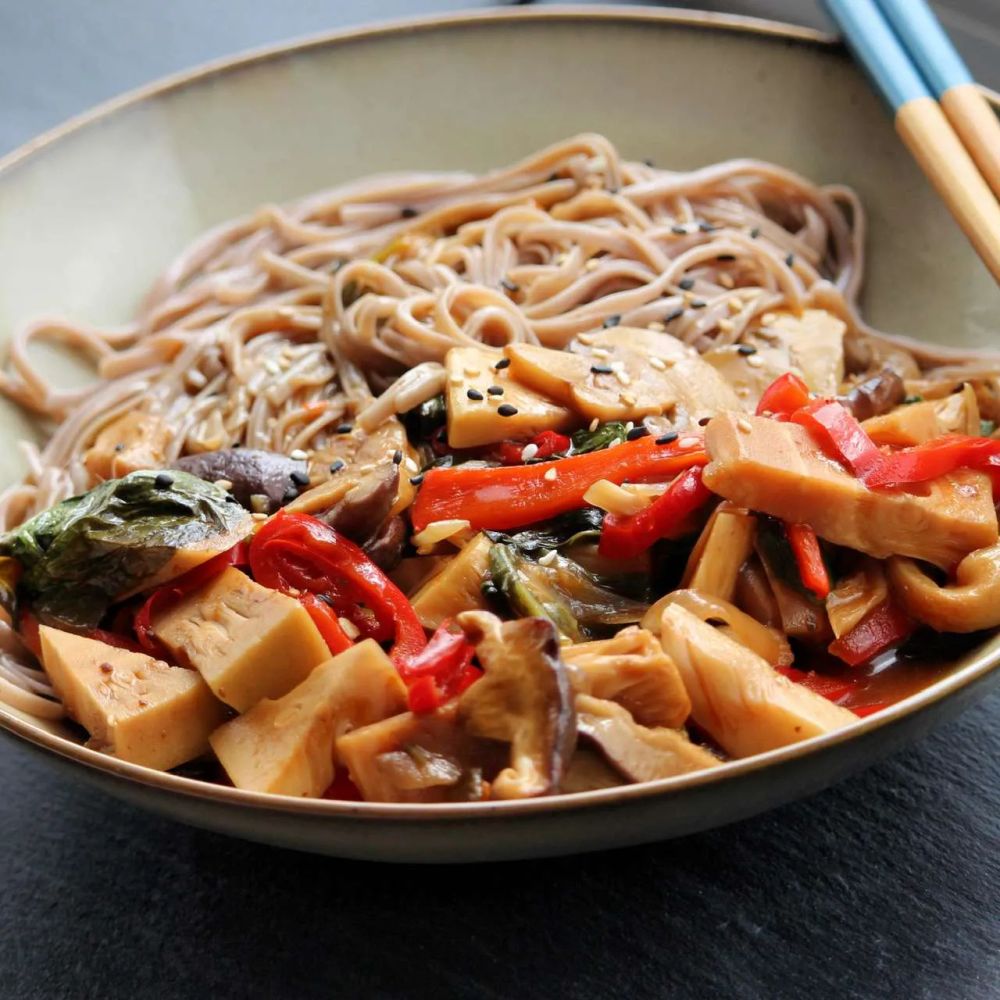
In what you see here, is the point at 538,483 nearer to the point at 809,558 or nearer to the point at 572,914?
the point at 809,558

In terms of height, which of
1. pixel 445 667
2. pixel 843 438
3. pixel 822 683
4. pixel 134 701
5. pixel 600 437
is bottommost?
pixel 822 683

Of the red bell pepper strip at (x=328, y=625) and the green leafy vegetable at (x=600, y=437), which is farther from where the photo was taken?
the green leafy vegetable at (x=600, y=437)

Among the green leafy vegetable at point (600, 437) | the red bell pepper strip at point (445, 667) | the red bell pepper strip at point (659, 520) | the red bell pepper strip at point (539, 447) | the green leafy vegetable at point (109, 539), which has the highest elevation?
the green leafy vegetable at point (109, 539)

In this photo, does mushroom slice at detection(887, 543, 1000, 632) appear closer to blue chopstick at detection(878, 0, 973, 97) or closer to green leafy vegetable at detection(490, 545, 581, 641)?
green leafy vegetable at detection(490, 545, 581, 641)

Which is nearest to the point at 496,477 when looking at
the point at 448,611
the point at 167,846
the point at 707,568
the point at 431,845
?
the point at 448,611

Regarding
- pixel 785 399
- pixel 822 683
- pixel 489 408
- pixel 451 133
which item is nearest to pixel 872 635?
pixel 822 683

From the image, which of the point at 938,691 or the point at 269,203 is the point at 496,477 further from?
the point at 269,203

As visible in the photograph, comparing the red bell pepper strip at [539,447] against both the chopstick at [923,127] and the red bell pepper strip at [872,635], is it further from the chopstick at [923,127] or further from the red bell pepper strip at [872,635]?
the chopstick at [923,127]

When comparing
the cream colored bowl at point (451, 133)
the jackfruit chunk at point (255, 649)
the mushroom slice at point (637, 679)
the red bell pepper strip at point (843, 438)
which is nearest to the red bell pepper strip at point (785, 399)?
the red bell pepper strip at point (843, 438)
